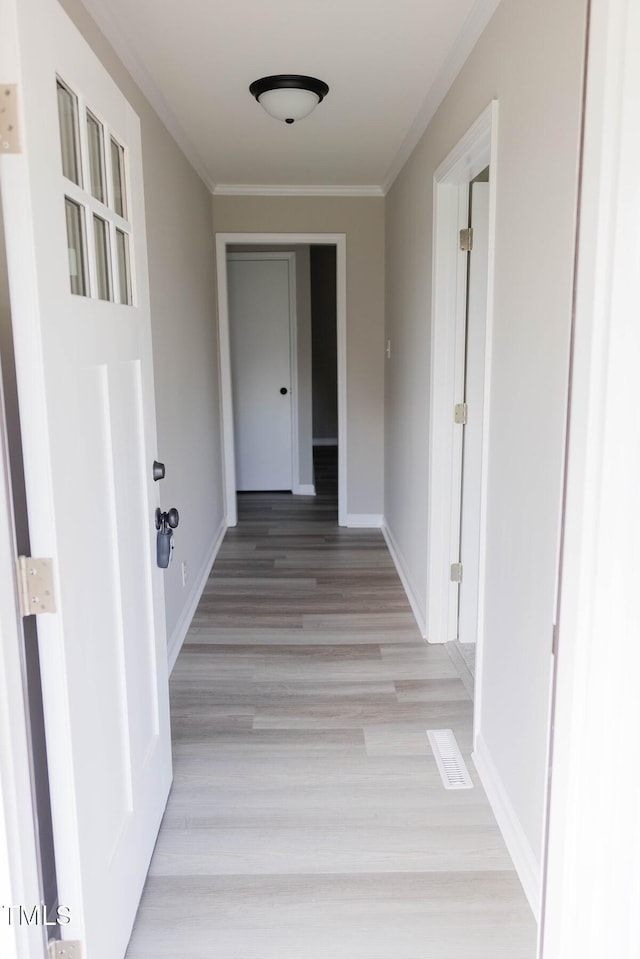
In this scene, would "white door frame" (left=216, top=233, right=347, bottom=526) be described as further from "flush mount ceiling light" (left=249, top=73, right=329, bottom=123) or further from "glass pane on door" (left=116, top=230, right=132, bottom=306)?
"glass pane on door" (left=116, top=230, right=132, bottom=306)

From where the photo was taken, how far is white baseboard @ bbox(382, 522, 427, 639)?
3434mm

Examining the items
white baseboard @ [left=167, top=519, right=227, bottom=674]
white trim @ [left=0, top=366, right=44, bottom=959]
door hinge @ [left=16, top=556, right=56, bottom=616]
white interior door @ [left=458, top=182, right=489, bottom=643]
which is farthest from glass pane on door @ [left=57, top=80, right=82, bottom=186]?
white baseboard @ [left=167, top=519, right=227, bottom=674]

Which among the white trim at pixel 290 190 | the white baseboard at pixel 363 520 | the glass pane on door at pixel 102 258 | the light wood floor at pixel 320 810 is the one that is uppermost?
the white trim at pixel 290 190

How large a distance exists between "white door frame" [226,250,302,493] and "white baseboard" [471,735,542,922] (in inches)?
173

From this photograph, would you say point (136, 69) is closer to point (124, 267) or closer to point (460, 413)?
point (124, 267)

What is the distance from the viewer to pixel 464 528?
3.19m

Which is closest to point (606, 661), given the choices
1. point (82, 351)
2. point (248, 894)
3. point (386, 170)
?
point (82, 351)

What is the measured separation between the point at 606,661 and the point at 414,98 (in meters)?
2.79

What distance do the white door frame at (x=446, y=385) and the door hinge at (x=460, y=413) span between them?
0.06 feet

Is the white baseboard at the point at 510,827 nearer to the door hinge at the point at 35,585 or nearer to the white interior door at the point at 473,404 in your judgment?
the white interior door at the point at 473,404

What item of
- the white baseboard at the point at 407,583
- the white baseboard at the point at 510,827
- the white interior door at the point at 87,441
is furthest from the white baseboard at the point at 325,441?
the white interior door at the point at 87,441

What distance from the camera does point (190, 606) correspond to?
Result: 11.9 feet

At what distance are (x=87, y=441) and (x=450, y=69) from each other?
83.0 inches

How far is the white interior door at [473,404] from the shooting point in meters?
2.94
